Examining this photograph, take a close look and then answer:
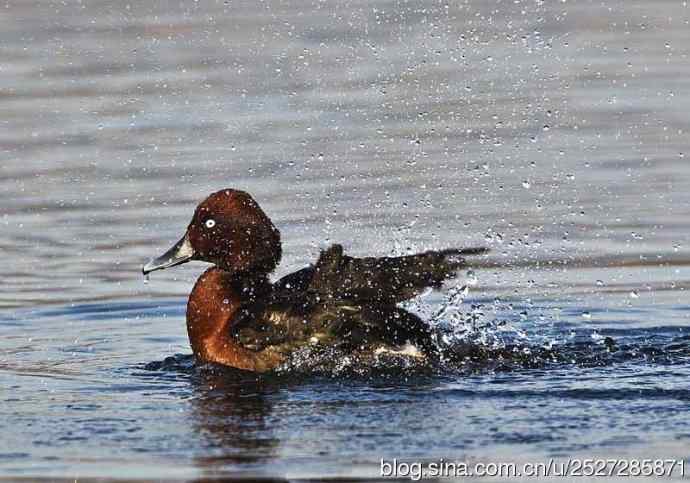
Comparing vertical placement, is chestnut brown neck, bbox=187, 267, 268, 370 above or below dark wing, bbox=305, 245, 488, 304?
below

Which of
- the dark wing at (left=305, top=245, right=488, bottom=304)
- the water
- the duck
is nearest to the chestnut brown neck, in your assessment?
the duck

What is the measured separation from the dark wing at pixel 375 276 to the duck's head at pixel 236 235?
580 mm

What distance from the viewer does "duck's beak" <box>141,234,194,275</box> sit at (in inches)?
390

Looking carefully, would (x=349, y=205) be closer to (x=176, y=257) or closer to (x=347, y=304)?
(x=176, y=257)

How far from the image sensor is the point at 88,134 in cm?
1441

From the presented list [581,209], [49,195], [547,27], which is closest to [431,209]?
[581,209]

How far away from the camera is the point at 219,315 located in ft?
31.1

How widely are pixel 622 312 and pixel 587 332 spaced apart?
1.52 ft

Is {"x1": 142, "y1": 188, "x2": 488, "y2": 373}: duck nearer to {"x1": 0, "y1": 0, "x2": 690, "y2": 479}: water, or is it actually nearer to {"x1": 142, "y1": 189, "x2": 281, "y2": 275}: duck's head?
{"x1": 142, "y1": 189, "x2": 281, "y2": 275}: duck's head

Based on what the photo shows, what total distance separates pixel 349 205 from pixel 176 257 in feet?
8.36

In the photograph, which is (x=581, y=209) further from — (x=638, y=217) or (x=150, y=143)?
(x=150, y=143)

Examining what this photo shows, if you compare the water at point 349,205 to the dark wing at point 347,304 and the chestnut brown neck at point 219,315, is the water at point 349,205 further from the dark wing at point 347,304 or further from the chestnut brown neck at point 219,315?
the dark wing at point 347,304

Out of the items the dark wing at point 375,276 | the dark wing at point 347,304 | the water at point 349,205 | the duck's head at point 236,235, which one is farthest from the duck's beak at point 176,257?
the dark wing at point 375,276

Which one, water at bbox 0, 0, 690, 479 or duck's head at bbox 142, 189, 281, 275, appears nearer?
water at bbox 0, 0, 690, 479
